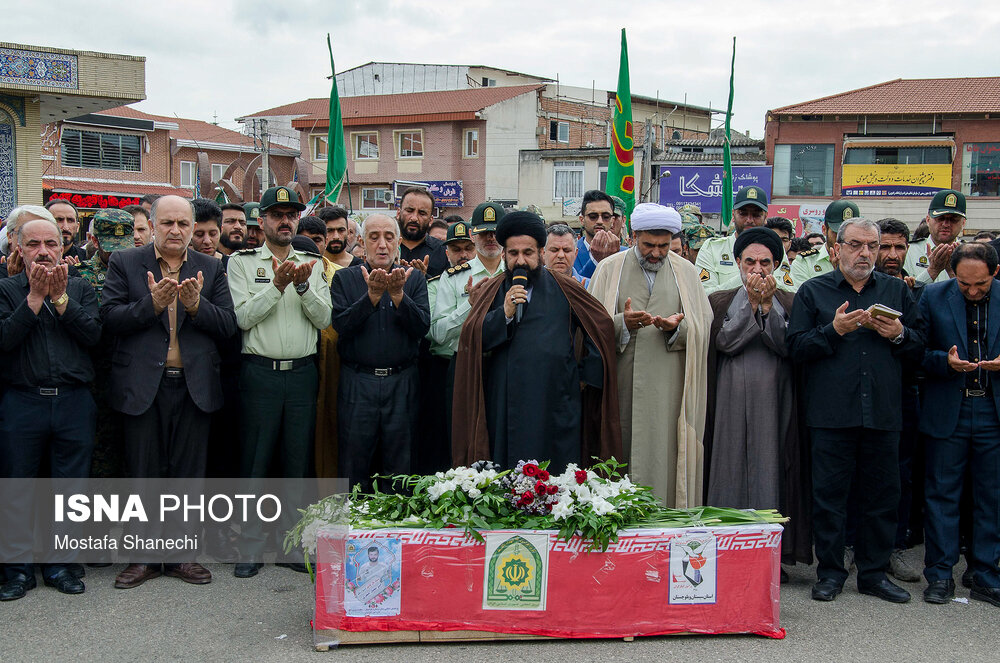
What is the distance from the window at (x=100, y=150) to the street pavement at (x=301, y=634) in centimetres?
3252

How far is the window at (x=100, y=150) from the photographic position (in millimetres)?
33250

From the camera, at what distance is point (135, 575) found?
5184 millimetres

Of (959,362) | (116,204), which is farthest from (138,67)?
(959,362)

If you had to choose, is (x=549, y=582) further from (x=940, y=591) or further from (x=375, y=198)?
(x=375, y=198)

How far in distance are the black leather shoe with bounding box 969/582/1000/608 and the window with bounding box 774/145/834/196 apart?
3015 cm

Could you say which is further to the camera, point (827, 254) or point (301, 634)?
point (827, 254)

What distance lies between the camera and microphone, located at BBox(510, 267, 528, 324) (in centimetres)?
500

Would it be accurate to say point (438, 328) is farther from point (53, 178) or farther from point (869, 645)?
point (53, 178)

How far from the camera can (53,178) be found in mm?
32594

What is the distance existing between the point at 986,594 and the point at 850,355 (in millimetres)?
1651

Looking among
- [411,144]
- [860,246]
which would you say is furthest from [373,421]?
[411,144]

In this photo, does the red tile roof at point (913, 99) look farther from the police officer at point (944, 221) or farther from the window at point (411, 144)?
the police officer at point (944, 221)

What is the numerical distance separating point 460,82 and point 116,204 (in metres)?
22.8

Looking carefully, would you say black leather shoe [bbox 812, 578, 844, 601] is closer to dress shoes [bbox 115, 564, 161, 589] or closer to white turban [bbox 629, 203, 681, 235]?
white turban [bbox 629, 203, 681, 235]
